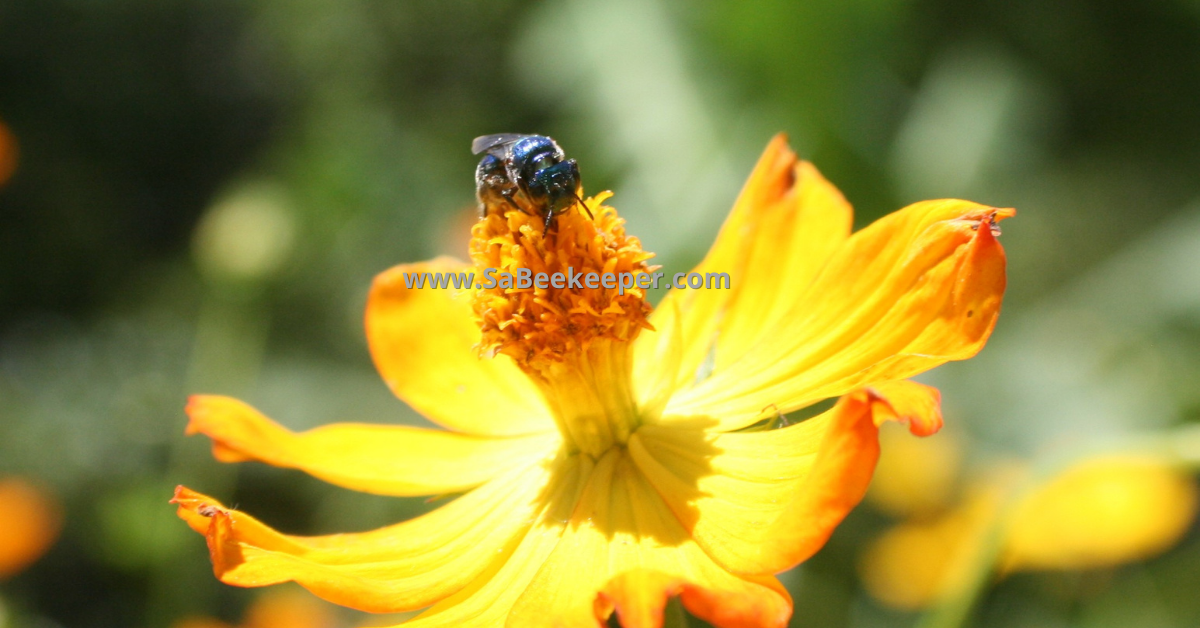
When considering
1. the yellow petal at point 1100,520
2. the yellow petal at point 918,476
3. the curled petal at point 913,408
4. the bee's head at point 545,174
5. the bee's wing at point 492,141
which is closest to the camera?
the curled petal at point 913,408

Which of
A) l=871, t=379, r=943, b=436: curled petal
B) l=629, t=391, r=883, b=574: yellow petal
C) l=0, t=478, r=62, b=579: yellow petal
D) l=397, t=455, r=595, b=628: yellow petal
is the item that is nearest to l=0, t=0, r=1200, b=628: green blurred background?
l=0, t=478, r=62, b=579: yellow petal

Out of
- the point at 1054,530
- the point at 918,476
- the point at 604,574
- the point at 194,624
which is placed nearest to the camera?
the point at 604,574

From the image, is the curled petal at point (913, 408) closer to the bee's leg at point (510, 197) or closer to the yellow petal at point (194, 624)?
the bee's leg at point (510, 197)

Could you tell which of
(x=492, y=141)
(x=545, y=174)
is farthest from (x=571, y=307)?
(x=492, y=141)

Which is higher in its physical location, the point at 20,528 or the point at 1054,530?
the point at 1054,530

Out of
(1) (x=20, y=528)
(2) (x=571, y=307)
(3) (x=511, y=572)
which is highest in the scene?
(2) (x=571, y=307)

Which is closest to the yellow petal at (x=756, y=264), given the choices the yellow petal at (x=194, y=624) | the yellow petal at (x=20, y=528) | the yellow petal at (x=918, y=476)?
the yellow petal at (x=194, y=624)

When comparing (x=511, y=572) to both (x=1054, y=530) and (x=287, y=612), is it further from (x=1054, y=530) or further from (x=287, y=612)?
(x=1054, y=530)

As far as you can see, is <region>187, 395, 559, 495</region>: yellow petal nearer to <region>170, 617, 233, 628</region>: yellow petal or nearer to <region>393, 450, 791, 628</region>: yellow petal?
<region>393, 450, 791, 628</region>: yellow petal
